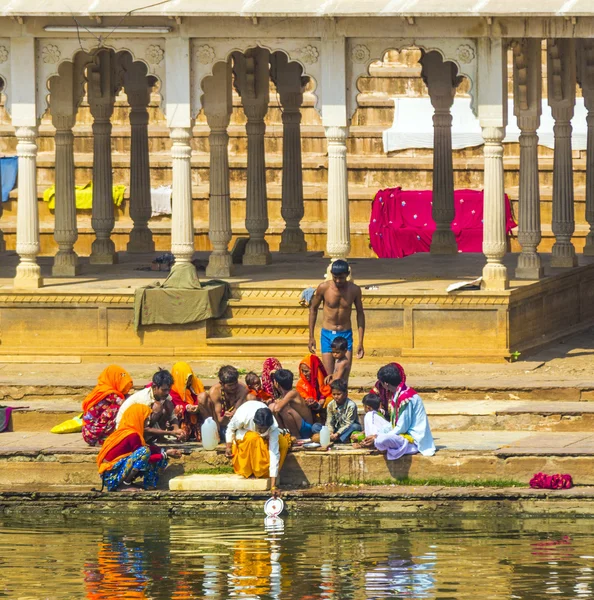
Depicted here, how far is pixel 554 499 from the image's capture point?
1606 cm

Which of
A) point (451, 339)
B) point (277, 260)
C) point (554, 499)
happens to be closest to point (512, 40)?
point (451, 339)

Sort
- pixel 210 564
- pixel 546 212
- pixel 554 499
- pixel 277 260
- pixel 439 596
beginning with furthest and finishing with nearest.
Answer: pixel 546 212 → pixel 277 260 → pixel 554 499 → pixel 210 564 → pixel 439 596

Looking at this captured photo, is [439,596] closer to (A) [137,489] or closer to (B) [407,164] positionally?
(A) [137,489]

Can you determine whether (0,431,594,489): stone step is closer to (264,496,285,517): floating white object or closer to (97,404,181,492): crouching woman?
(97,404,181,492): crouching woman

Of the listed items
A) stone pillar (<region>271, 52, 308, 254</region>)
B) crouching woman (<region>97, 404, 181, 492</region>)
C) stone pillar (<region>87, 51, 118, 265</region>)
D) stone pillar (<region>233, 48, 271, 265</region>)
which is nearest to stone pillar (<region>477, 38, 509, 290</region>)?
stone pillar (<region>233, 48, 271, 265</region>)

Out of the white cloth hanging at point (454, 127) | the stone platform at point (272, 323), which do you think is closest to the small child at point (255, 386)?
the stone platform at point (272, 323)

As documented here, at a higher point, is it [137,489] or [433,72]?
[433,72]

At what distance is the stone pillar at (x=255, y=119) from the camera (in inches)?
988

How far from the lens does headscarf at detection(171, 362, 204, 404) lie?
704 inches

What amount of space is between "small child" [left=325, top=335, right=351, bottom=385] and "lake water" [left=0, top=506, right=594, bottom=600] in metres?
2.25

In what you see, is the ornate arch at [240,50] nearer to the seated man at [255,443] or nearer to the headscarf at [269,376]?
the headscarf at [269,376]

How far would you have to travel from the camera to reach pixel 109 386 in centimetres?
1775

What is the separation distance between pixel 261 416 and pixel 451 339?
508 centimetres

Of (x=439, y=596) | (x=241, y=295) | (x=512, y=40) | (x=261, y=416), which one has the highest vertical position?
(x=512, y=40)
